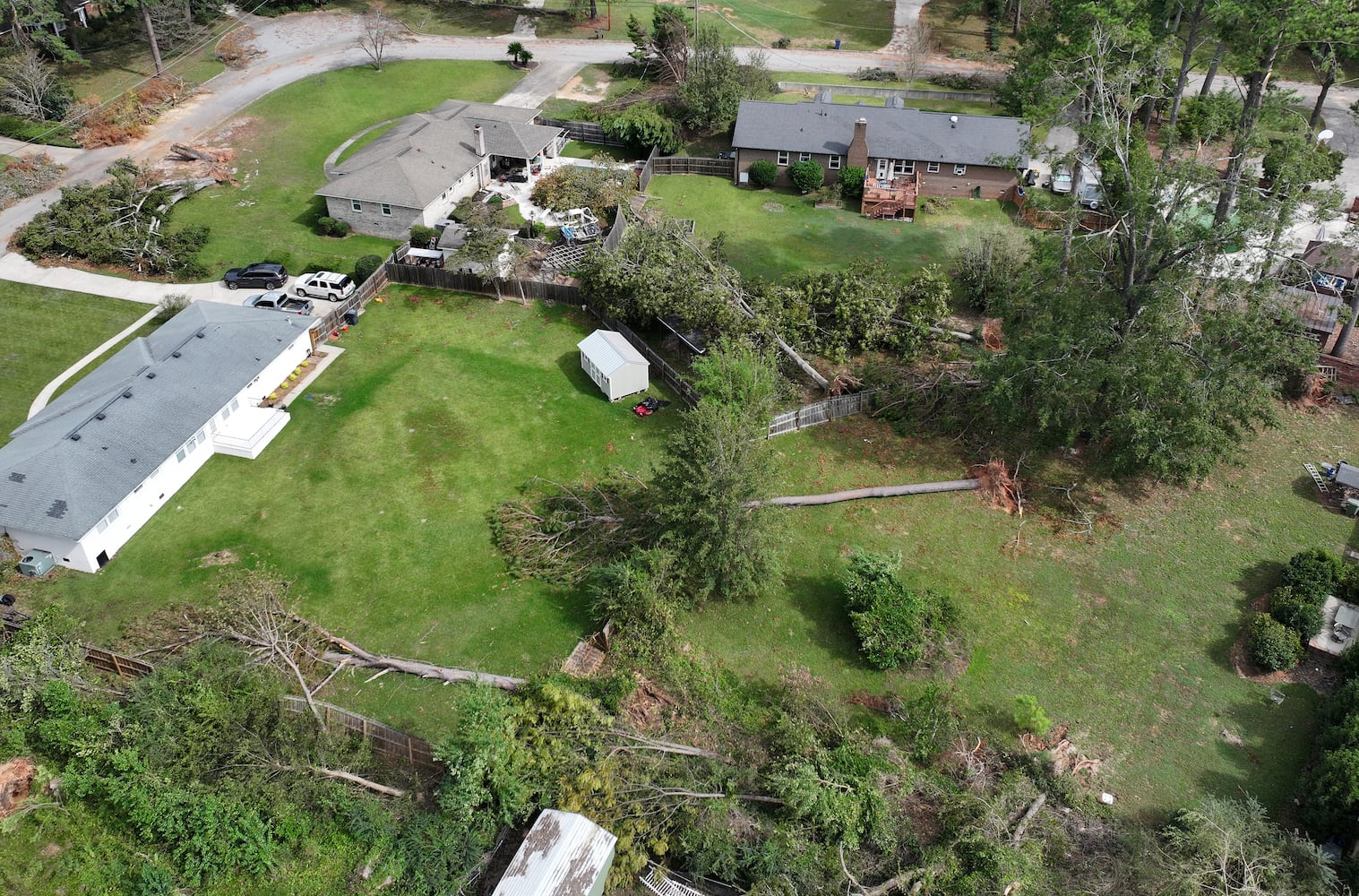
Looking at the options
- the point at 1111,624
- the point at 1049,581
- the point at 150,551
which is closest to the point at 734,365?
the point at 1049,581

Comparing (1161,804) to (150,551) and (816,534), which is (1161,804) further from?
(150,551)

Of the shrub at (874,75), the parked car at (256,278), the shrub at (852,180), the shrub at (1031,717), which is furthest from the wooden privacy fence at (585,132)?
the shrub at (1031,717)

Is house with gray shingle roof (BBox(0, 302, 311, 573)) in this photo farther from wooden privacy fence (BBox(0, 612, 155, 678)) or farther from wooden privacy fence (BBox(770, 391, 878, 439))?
wooden privacy fence (BBox(770, 391, 878, 439))

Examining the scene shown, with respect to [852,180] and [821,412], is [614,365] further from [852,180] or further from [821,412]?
[852,180]

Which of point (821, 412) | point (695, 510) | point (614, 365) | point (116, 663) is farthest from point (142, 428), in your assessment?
point (821, 412)

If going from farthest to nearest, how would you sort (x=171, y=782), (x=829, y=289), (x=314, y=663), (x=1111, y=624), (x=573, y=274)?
1. (x=573, y=274)
2. (x=829, y=289)
3. (x=1111, y=624)
4. (x=314, y=663)
5. (x=171, y=782)

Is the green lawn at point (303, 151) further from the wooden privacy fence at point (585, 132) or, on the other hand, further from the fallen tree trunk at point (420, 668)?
the fallen tree trunk at point (420, 668)

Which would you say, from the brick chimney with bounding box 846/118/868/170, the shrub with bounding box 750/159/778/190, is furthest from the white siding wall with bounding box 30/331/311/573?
the brick chimney with bounding box 846/118/868/170
